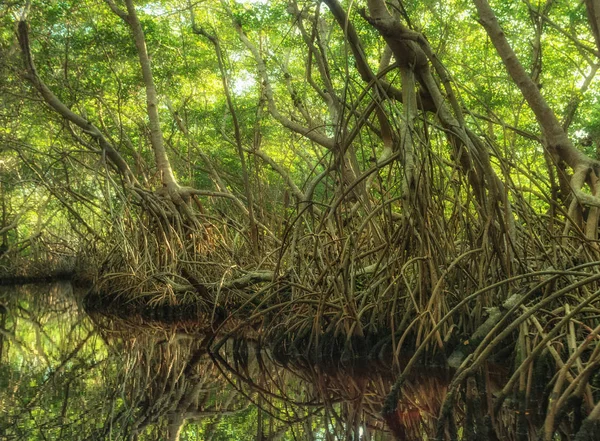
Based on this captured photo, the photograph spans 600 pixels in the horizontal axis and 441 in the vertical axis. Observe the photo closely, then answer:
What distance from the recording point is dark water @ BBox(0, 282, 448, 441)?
7.02 ft

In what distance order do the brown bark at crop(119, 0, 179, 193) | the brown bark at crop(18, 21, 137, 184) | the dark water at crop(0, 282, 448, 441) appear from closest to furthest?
the dark water at crop(0, 282, 448, 441) < the brown bark at crop(18, 21, 137, 184) < the brown bark at crop(119, 0, 179, 193)

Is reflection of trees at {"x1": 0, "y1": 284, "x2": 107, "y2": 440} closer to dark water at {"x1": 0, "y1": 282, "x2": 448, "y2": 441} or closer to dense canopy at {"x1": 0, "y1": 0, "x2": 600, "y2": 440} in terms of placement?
dark water at {"x1": 0, "y1": 282, "x2": 448, "y2": 441}

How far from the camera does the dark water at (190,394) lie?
214cm

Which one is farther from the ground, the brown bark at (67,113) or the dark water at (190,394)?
the brown bark at (67,113)

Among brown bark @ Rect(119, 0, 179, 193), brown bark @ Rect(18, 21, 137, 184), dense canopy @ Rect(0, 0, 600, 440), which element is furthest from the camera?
brown bark @ Rect(119, 0, 179, 193)

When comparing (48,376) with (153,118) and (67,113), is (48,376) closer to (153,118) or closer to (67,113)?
(67,113)

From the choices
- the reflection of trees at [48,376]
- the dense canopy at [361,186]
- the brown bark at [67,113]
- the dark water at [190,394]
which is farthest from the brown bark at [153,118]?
the dark water at [190,394]

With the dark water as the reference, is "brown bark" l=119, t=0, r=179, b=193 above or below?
above

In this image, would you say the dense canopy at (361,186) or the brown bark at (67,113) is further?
the brown bark at (67,113)

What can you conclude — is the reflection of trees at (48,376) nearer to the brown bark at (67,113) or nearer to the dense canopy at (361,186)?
the dense canopy at (361,186)

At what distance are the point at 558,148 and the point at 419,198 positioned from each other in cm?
123

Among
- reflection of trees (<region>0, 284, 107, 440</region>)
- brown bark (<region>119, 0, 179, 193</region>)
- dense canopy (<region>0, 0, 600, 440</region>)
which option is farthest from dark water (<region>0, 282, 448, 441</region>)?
brown bark (<region>119, 0, 179, 193</region>)

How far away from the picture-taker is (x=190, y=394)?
9.23ft

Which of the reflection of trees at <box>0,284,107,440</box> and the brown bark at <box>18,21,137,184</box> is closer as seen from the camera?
the reflection of trees at <box>0,284,107,440</box>
